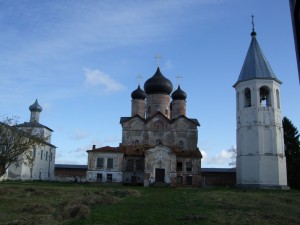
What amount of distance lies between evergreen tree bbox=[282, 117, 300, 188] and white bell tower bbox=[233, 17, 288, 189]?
4.48 meters

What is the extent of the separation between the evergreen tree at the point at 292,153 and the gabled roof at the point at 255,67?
747 centimetres

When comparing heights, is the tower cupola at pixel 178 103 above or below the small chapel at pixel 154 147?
above

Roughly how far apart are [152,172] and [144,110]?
12.5 m

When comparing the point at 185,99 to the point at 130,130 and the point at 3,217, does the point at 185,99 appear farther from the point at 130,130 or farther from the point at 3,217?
the point at 3,217

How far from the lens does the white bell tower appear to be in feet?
112

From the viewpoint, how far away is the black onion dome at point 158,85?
48156 mm

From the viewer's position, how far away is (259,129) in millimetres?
35344

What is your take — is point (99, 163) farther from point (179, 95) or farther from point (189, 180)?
point (179, 95)

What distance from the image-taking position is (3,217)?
1102 cm

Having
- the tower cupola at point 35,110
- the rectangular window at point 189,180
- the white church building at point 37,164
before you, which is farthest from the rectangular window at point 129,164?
Answer: the tower cupola at point 35,110

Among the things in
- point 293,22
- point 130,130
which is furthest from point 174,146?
point 293,22

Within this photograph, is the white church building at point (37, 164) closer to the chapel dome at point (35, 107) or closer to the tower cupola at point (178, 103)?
the chapel dome at point (35, 107)

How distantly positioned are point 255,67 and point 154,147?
13.9 meters

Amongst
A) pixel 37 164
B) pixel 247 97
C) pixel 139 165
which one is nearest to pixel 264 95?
pixel 247 97
